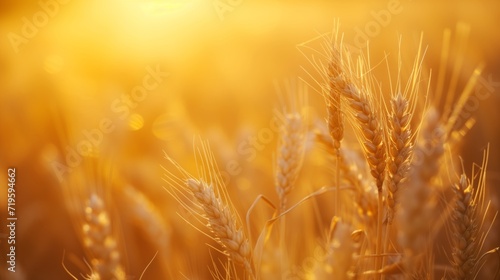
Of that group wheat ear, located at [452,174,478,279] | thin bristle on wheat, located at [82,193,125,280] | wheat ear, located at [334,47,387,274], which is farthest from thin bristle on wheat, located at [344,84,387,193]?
thin bristle on wheat, located at [82,193,125,280]

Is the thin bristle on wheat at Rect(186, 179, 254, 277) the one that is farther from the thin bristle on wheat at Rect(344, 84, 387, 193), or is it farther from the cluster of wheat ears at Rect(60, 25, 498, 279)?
the thin bristle on wheat at Rect(344, 84, 387, 193)

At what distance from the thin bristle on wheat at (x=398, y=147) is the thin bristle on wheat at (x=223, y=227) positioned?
0.86ft

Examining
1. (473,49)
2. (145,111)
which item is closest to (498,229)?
(473,49)

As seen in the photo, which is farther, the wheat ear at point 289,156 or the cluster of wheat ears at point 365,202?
the wheat ear at point 289,156

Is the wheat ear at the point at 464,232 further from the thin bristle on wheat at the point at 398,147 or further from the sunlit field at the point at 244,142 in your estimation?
the thin bristle on wheat at the point at 398,147

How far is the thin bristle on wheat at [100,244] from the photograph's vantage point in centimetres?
80

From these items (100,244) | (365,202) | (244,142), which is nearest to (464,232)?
(365,202)

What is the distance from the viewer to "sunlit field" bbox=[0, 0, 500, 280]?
2.65 ft

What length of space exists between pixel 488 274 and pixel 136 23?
157 cm

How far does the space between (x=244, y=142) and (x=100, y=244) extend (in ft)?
2.80

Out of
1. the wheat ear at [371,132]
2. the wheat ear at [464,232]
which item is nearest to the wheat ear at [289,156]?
the wheat ear at [371,132]

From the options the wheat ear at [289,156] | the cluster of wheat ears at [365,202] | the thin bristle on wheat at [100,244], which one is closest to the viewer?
the cluster of wheat ears at [365,202]

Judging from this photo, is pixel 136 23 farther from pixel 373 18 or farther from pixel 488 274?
pixel 488 274

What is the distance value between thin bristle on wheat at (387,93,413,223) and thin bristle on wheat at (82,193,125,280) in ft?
1.61
